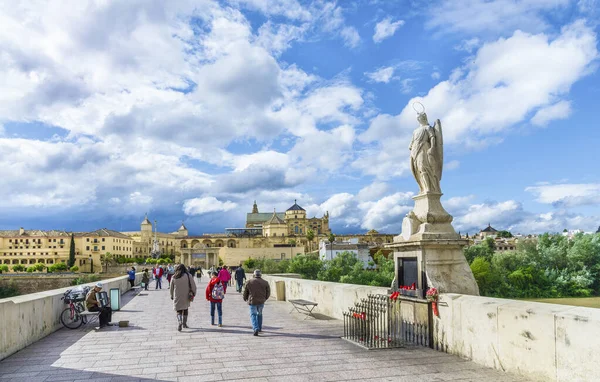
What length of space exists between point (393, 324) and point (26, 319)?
6.41 metres

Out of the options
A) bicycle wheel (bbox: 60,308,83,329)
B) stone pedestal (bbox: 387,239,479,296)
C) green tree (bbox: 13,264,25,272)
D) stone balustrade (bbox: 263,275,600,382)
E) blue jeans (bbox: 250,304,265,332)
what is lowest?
green tree (bbox: 13,264,25,272)

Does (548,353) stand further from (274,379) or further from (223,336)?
(223,336)

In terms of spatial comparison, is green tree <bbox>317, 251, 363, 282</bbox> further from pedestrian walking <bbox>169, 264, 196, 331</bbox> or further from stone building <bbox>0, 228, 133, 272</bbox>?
stone building <bbox>0, 228, 133, 272</bbox>

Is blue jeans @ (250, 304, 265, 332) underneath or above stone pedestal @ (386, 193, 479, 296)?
underneath

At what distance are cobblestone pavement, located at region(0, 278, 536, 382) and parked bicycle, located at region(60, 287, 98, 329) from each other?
16.9 inches

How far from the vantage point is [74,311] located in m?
10.9

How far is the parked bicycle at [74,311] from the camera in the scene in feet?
35.2

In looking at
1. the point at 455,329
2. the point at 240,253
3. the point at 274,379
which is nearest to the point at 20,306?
the point at 274,379

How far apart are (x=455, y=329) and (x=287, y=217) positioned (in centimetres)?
13932

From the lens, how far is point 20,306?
827cm

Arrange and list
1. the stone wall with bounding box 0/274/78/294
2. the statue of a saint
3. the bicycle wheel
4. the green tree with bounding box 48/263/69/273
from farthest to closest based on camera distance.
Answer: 1. the green tree with bounding box 48/263/69/273
2. the stone wall with bounding box 0/274/78/294
3. the bicycle wheel
4. the statue of a saint

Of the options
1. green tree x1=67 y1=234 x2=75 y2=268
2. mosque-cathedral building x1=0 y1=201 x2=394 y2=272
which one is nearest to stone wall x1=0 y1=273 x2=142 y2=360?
mosque-cathedral building x1=0 y1=201 x2=394 y2=272

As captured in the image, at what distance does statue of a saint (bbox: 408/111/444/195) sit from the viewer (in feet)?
28.0

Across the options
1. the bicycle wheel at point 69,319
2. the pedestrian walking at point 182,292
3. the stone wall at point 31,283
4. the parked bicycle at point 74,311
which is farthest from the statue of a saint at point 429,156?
the stone wall at point 31,283
